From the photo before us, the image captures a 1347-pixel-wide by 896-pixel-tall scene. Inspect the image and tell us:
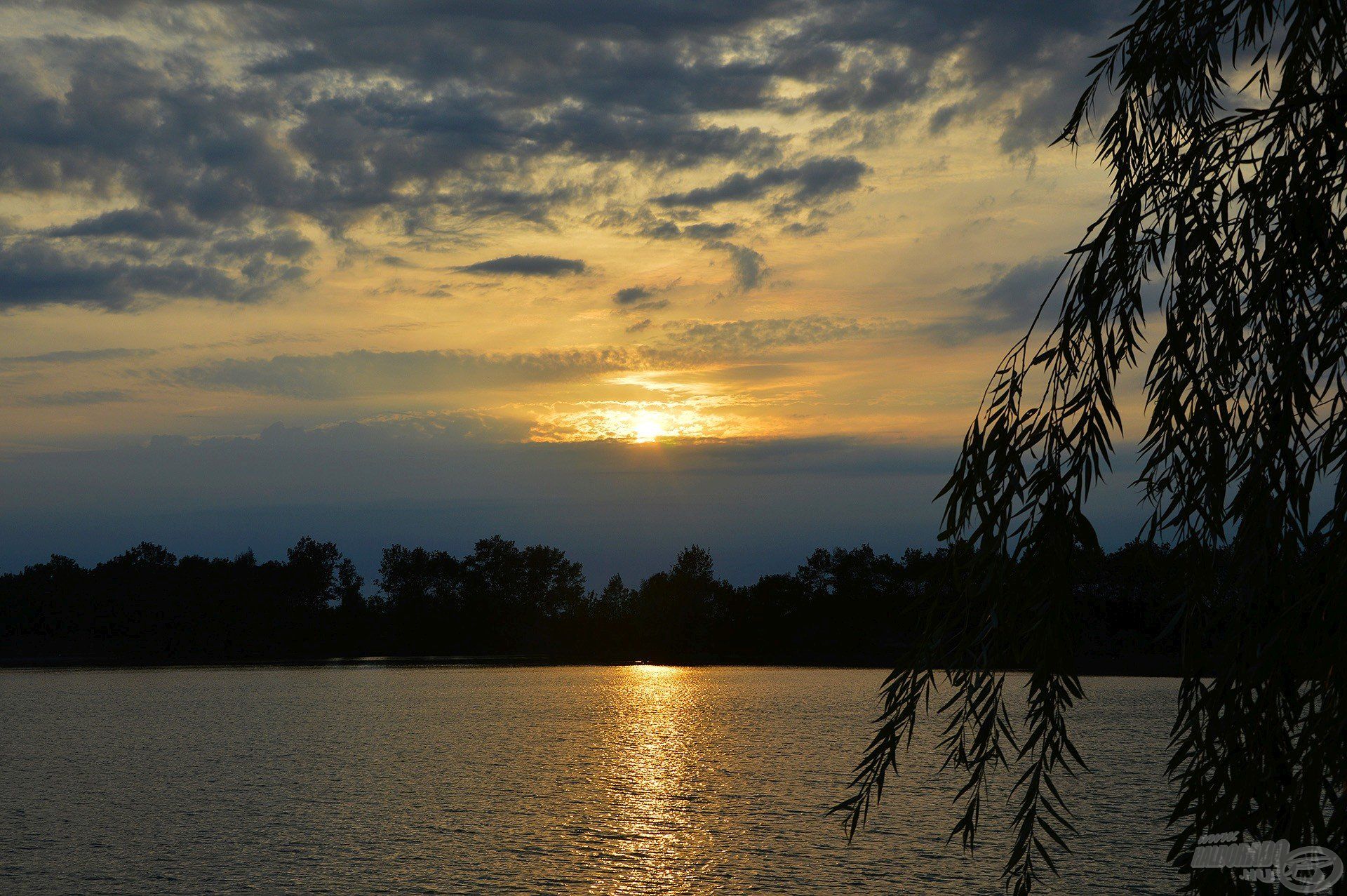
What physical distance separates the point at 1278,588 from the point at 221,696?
7393cm

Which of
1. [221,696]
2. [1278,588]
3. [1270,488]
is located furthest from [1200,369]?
[221,696]

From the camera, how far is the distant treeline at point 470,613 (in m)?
137

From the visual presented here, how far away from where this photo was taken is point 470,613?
513ft

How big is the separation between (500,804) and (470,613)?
432 feet

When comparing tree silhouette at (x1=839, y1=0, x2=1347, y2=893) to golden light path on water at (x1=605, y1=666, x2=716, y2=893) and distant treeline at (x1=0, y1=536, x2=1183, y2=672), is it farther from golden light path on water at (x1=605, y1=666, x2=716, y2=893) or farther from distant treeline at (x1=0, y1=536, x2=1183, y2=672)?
distant treeline at (x1=0, y1=536, x2=1183, y2=672)

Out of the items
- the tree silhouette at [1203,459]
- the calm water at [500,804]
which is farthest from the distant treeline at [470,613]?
the tree silhouette at [1203,459]

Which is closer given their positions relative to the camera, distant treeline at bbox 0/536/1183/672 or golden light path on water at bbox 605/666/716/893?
golden light path on water at bbox 605/666/716/893

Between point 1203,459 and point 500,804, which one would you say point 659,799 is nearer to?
point 500,804

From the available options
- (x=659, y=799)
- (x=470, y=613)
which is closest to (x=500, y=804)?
(x=659, y=799)

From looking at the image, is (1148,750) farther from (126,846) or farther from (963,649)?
(963,649)

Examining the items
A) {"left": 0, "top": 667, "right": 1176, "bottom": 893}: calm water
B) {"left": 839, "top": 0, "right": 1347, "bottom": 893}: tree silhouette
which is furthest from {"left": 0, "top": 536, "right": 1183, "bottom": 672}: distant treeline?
{"left": 839, "top": 0, "right": 1347, "bottom": 893}: tree silhouette

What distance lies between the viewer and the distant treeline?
137 meters

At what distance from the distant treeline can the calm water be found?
79.6 m

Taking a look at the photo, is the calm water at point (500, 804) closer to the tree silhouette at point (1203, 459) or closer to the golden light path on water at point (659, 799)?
the golden light path on water at point (659, 799)
